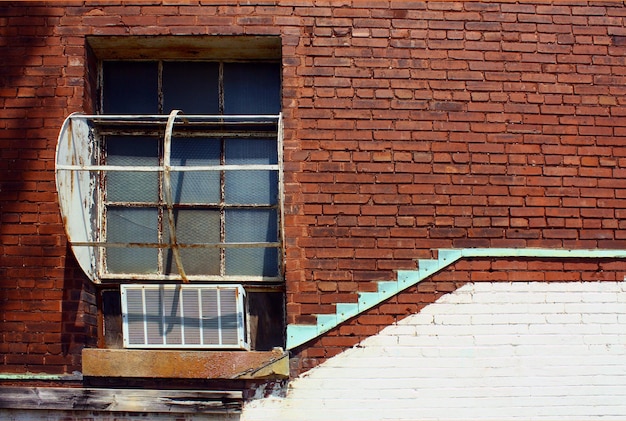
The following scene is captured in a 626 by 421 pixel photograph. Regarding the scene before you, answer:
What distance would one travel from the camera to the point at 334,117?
542cm

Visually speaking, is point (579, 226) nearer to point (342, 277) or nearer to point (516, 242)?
point (516, 242)

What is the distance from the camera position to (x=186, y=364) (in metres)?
5.10

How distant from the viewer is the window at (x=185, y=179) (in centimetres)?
550

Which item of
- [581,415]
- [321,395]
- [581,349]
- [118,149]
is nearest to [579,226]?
[581,349]

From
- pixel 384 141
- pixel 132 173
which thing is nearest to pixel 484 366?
pixel 384 141

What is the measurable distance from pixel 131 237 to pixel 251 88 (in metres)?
1.41

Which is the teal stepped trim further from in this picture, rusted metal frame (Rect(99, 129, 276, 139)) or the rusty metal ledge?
rusted metal frame (Rect(99, 129, 276, 139))

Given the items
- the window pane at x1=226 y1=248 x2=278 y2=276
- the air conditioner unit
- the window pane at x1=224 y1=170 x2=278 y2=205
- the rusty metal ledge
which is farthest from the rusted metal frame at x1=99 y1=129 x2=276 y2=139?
the rusty metal ledge

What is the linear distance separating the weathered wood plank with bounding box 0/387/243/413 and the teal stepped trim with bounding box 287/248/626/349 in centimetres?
57

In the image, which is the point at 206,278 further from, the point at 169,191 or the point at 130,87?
the point at 130,87

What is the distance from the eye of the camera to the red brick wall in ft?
17.2

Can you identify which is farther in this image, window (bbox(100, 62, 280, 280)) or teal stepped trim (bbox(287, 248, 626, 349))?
window (bbox(100, 62, 280, 280))

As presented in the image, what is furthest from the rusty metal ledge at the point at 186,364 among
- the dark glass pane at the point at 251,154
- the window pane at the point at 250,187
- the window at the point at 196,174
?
the dark glass pane at the point at 251,154

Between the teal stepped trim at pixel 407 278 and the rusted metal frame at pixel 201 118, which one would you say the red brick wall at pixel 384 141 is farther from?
the rusted metal frame at pixel 201 118
